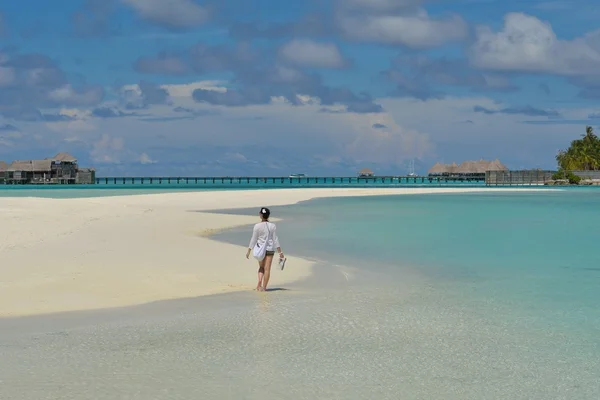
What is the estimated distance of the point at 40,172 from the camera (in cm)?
15850

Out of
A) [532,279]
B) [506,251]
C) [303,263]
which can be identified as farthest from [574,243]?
[303,263]

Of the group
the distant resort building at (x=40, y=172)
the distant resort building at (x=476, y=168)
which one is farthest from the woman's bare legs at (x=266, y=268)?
the distant resort building at (x=476, y=168)

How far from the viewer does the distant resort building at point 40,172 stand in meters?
158

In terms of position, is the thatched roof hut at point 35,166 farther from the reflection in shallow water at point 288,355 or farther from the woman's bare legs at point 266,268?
the reflection in shallow water at point 288,355

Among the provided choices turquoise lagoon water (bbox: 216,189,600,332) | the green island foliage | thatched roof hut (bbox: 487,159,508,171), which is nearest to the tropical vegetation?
the green island foliage

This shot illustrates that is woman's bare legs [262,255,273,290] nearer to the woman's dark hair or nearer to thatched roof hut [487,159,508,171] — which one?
the woman's dark hair

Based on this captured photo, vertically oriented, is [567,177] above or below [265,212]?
above

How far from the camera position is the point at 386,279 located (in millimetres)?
17266

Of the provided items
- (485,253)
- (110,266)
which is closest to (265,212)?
(110,266)

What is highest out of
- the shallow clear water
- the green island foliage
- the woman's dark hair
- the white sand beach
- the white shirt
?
the green island foliage

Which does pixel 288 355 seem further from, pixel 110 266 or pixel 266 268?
pixel 110 266

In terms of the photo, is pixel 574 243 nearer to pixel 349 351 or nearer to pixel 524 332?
pixel 524 332

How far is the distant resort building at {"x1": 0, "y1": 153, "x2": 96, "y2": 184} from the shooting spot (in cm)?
15800

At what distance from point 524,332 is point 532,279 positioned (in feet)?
21.9
